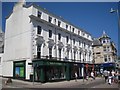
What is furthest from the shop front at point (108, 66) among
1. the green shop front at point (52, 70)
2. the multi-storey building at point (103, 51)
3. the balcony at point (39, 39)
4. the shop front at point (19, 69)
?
the shop front at point (19, 69)

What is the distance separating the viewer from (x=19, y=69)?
3056cm

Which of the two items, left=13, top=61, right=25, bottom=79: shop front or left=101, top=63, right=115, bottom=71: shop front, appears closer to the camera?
left=13, top=61, right=25, bottom=79: shop front

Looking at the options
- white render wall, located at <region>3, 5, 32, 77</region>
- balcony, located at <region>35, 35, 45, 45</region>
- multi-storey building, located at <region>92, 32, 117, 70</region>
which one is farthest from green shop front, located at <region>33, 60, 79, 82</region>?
multi-storey building, located at <region>92, 32, 117, 70</region>

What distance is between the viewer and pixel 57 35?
34500mm

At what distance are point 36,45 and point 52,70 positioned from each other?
4591mm

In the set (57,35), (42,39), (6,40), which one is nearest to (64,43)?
(57,35)

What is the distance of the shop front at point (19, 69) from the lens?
29.6m

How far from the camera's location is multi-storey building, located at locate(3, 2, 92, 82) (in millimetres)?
28828

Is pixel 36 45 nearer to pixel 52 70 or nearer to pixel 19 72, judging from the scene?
pixel 52 70

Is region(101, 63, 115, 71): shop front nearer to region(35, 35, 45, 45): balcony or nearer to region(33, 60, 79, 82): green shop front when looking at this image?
region(33, 60, 79, 82): green shop front

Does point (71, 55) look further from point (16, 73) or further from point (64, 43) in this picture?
point (16, 73)

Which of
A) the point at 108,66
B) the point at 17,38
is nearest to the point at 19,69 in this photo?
the point at 17,38

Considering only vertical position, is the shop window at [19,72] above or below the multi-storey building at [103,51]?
below

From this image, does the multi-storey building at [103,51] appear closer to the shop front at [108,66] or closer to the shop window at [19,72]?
the shop front at [108,66]
